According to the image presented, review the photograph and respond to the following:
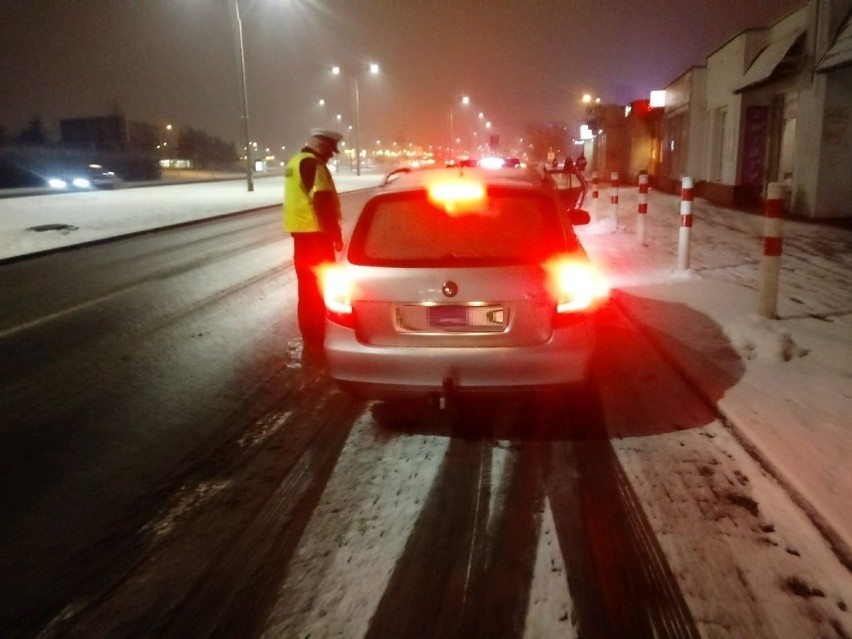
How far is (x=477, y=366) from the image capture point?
15.1 feet

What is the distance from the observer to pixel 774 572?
340cm

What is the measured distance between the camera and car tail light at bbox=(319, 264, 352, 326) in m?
4.79

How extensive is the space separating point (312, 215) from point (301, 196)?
0.60 ft

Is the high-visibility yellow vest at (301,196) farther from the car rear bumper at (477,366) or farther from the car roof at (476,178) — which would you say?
the car rear bumper at (477,366)

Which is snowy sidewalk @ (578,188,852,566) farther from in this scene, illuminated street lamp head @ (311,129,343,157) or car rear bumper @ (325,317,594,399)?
illuminated street lamp head @ (311,129,343,157)

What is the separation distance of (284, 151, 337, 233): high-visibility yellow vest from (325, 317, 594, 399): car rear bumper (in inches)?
95.0

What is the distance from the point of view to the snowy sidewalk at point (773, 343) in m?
4.30

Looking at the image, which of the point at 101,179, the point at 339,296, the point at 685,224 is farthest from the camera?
the point at 101,179

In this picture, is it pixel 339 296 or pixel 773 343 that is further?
pixel 773 343

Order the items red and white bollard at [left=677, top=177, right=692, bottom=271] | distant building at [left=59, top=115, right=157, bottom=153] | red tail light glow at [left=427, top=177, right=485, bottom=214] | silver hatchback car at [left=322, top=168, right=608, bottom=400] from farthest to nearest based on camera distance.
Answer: distant building at [left=59, top=115, right=157, bottom=153]
red and white bollard at [left=677, top=177, right=692, bottom=271]
red tail light glow at [left=427, top=177, right=485, bottom=214]
silver hatchback car at [left=322, top=168, right=608, bottom=400]

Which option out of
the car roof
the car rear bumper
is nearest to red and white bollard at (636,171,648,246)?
the car roof

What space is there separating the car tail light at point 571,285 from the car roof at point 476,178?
0.65 m

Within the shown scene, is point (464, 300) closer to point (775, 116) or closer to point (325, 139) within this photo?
point (325, 139)

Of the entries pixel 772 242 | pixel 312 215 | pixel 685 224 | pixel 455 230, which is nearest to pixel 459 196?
pixel 455 230
